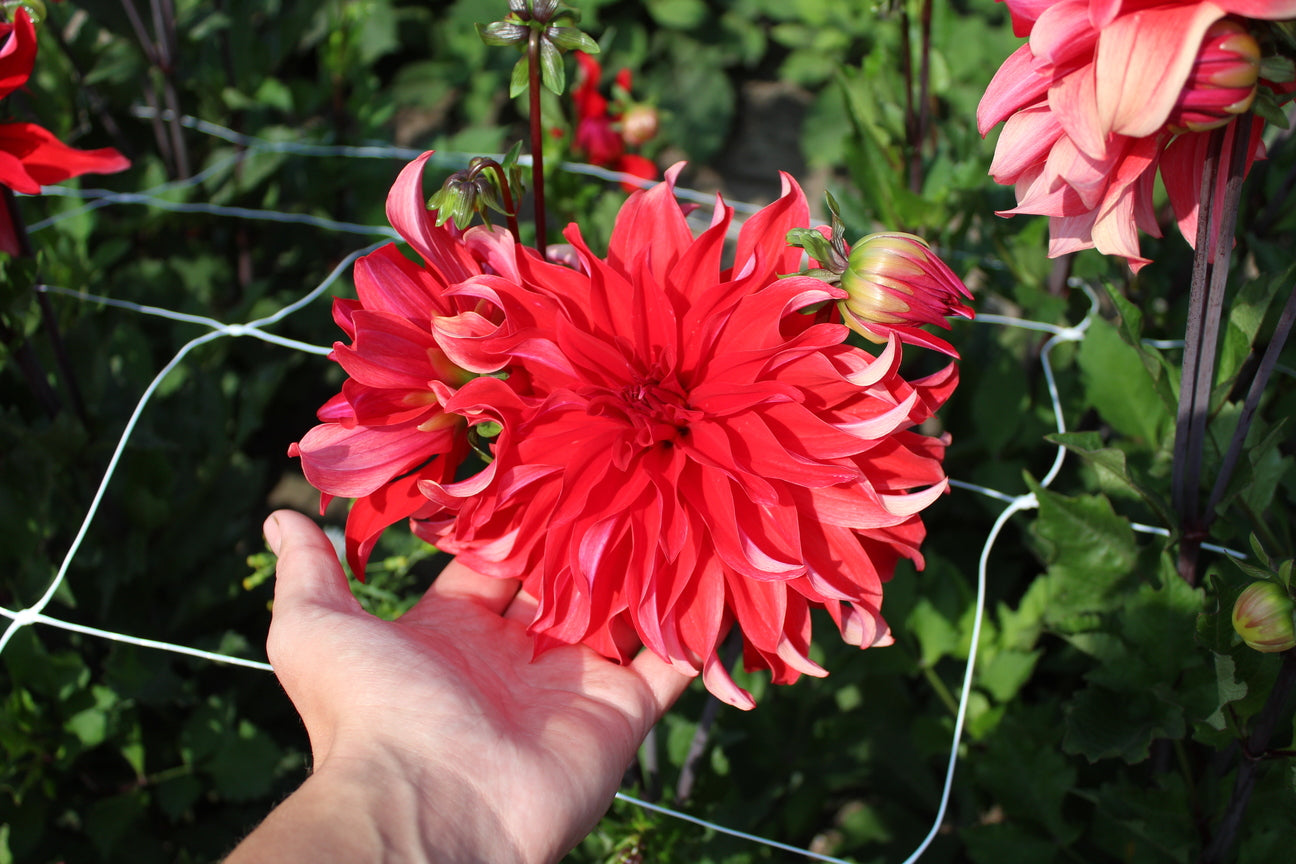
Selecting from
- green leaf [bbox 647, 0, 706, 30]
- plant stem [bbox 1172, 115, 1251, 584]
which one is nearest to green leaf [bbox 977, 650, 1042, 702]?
plant stem [bbox 1172, 115, 1251, 584]

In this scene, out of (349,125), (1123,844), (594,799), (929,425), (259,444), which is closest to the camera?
(594,799)

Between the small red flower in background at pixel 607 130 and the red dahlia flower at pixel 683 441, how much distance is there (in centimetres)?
114

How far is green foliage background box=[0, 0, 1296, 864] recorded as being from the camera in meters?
1.05

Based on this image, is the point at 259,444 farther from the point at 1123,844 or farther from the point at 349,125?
the point at 1123,844

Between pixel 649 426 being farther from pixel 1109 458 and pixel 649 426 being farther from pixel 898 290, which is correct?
pixel 1109 458

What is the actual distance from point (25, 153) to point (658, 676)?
943mm

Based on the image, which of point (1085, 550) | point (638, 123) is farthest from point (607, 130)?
point (1085, 550)

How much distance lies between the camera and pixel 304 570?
A: 962mm

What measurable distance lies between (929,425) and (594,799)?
1275 mm

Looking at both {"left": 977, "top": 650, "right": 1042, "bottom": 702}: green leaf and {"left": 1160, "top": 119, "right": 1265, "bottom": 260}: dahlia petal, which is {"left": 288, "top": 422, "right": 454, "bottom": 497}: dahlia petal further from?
{"left": 977, "top": 650, "right": 1042, "bottom": 702}: green leaf

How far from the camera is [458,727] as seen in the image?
885 millimetres

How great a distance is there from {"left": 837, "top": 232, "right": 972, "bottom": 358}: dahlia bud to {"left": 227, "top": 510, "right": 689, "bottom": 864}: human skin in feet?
1.54

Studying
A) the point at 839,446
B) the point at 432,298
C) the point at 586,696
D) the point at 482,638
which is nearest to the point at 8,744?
the point at 482,638

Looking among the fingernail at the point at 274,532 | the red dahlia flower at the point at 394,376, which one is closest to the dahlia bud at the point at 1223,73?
the red dahlia flower at the point at 394,376
